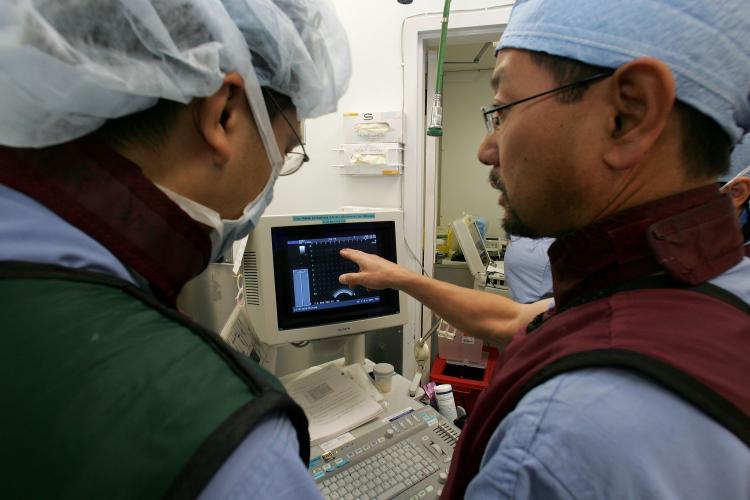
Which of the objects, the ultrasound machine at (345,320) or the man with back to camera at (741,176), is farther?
the man with back to camera at (741,176)

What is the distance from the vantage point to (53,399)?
271 millimetres

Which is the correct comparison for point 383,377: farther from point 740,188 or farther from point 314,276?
point 740,188

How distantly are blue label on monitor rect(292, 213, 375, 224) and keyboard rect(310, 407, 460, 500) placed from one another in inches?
23.8

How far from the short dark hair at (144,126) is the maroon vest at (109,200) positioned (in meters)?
0.02

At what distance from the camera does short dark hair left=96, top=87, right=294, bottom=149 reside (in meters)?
0.41

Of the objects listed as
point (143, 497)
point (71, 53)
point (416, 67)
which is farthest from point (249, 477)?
point (416, 67)

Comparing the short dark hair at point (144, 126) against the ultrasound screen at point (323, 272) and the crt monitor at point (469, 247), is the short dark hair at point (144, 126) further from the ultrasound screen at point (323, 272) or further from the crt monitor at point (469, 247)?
the crt monitor at point (469, 247)

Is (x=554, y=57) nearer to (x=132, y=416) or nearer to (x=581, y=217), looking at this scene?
(x=581, y=217)

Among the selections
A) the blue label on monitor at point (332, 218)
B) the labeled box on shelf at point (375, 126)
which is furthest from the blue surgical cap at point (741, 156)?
the labeled box on shelf at point (375, 126)

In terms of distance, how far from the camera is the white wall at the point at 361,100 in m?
1.84

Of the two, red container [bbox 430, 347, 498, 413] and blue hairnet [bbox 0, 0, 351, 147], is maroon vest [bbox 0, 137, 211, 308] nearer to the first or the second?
blue hairnet [bbox 0, 0, 351, 147]

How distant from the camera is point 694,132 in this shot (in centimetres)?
47

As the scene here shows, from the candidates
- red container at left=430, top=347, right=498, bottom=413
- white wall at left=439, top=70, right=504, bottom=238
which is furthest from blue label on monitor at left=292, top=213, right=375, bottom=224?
white wall at left=439, top=70, right=504, bottom=238

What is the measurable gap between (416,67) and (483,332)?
4.76 ft
